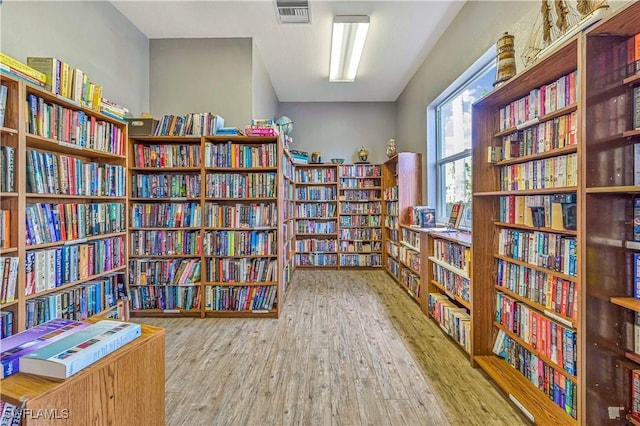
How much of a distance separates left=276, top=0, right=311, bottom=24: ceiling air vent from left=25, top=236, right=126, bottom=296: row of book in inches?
104

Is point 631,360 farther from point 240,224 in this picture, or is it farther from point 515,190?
point 240,224

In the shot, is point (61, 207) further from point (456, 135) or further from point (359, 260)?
point (359, 260)

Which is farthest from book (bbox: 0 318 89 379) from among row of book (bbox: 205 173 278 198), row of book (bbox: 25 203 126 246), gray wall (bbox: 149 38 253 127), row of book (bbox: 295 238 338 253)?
row of book (bbox: 295 238 338 253)

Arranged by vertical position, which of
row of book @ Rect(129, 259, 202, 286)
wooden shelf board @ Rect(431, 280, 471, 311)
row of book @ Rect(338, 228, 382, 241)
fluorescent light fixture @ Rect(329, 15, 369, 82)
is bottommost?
wooden shelf board @ Rect(431, 280, 471, 311)

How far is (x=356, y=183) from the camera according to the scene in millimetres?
5559

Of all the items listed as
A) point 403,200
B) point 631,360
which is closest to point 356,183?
point 403,200

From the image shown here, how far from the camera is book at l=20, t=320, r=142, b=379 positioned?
0.92 meters

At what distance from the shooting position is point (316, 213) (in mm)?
5578

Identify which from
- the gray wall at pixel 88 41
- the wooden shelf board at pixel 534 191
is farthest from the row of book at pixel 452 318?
the gray wall at pixel 88 41

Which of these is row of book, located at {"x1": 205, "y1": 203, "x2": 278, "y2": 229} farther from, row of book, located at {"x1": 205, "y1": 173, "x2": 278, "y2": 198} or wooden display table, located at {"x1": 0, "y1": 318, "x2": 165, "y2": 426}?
wooden display table, located at {"x1": 0, "y1": 318, "x2": 165, "y2": 426}

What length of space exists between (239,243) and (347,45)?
2.79 metres

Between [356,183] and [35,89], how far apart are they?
454cm

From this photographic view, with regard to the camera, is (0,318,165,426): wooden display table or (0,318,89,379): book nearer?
(0,318,165,426): wooden display table

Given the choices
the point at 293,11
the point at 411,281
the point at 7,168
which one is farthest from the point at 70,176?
the point at 411,281
